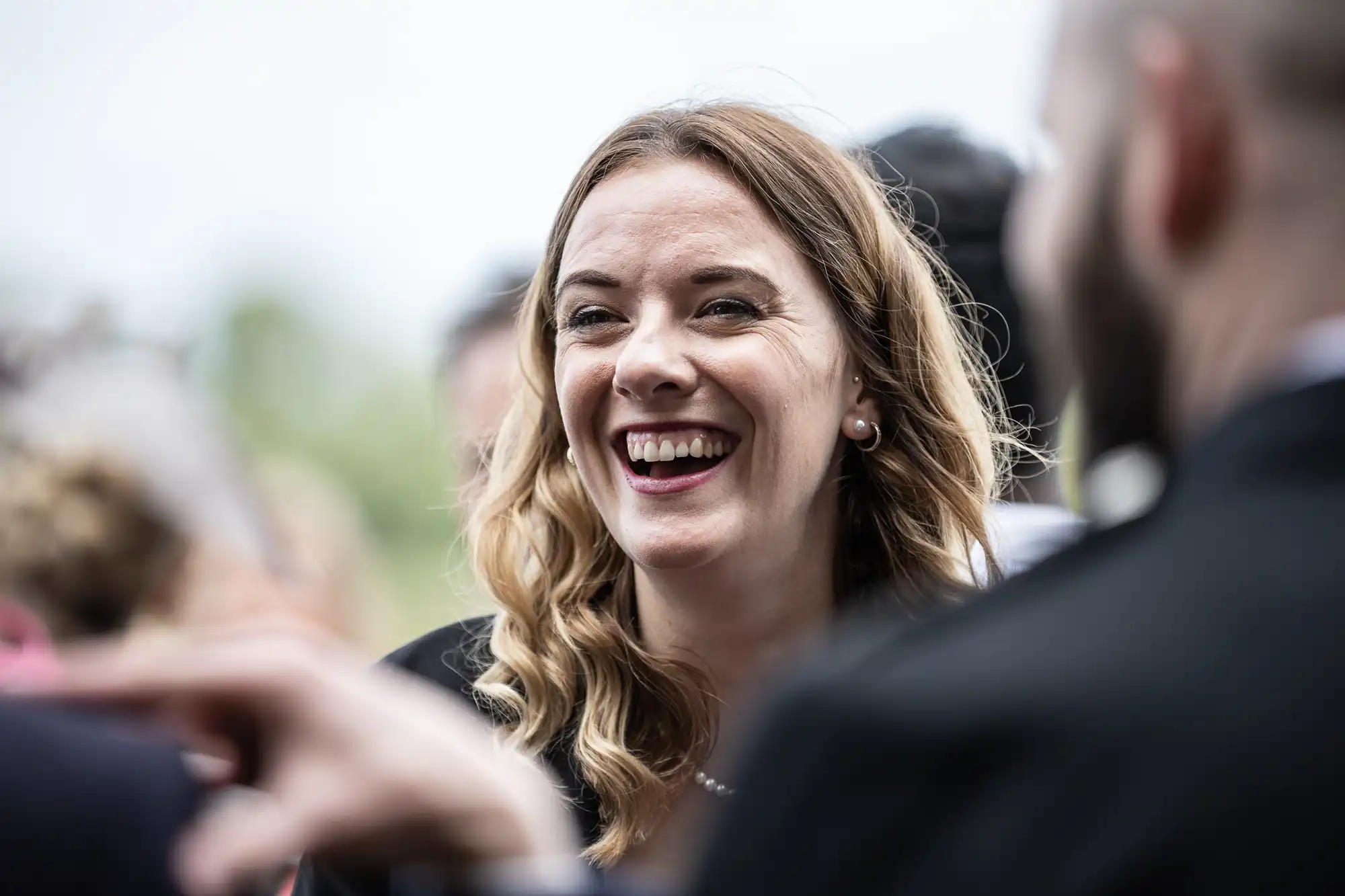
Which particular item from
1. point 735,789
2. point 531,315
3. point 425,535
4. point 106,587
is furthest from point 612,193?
point 425,535

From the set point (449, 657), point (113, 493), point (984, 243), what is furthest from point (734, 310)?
point (113, 493)

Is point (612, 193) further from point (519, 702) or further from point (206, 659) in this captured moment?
point (206, 659)

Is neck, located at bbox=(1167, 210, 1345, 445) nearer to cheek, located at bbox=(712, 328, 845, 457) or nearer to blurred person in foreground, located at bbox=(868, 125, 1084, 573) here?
cheek, located at bbox=(712, 328, 845, 457)

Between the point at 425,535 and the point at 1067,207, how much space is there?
39481 mm

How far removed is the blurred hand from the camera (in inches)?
49.9

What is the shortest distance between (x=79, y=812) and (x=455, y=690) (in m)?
1.94

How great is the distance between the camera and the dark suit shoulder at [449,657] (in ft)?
10.6

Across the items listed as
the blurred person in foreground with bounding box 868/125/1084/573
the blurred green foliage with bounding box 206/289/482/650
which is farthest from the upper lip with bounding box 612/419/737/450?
the blurred green foliage with bounding box 206/289/482/650

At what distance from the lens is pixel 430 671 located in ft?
10.7

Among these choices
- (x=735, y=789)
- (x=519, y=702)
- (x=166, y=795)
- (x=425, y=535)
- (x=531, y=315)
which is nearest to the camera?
(x=735, y=789)

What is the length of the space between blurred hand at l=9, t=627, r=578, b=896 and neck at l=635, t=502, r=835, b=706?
1.74 m

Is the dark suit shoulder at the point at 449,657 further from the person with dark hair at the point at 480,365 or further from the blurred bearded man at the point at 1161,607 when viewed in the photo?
the blurred bearded man at the point at 1161,607

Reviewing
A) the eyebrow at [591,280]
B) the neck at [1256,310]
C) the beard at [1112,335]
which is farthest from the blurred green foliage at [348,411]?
the neck at [1256,310]

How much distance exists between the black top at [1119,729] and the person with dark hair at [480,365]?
341 centimetres
